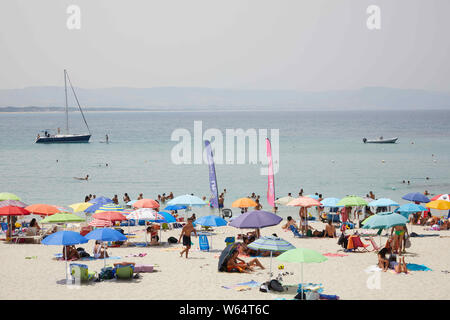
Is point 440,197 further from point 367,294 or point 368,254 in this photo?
point 367,294

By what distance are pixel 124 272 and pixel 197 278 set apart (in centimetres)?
186

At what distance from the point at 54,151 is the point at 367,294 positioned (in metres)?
73.0

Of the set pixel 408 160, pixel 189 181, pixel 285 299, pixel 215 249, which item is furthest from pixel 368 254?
pixel 408 160

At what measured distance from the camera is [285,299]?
12508mm

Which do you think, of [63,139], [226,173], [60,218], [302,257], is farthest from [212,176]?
[63,139]

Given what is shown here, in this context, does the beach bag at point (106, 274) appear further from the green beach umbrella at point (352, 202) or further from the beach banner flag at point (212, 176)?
the beach banner flag at point (212, 176)

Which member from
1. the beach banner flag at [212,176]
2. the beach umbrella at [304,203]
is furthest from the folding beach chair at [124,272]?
the beach banner flag at [212,176]

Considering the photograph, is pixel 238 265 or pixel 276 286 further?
pixel 238 265

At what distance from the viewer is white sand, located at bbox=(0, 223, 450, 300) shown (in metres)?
13.1

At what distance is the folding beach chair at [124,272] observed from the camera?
47.5ft

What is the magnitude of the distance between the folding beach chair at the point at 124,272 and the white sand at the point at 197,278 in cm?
23

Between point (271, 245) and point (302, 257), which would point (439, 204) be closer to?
point (271, 245)

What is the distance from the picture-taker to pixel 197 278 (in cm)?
1473

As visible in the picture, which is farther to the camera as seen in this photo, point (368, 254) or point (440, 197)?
point (440, 197)
